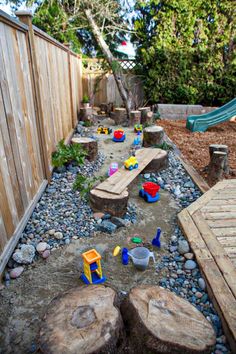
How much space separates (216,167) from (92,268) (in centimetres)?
239

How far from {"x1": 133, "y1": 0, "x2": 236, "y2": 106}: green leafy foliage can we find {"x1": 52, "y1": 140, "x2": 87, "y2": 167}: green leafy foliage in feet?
18.5

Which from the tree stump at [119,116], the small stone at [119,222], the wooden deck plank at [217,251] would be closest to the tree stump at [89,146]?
the small stone at [119,222]

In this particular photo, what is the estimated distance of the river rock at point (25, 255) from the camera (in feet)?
6.57

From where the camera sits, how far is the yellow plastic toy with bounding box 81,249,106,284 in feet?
5.87

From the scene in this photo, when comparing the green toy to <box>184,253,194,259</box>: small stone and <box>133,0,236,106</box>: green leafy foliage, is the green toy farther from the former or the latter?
<box>133,0,236,106</box>: green leafy foliage

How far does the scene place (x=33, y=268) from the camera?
2.00 m

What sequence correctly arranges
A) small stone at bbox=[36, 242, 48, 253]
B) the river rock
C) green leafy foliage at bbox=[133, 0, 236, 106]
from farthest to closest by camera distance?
green leafy foliage at bbox=[133, 0, 236, 106] < small stone at bbox=[36, 242, 48, 253] < the river rock

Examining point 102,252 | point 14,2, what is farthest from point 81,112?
point 14,2

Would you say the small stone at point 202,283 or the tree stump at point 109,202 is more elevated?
the tree stump at point 109,202

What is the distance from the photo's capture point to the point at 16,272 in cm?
192

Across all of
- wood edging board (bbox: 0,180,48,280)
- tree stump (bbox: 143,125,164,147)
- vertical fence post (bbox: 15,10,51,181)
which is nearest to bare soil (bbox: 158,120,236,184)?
tree stump (bbox: 143,125,164,147)

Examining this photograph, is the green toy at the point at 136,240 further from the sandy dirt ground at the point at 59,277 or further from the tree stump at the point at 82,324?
the tree stump at the point at 82,324

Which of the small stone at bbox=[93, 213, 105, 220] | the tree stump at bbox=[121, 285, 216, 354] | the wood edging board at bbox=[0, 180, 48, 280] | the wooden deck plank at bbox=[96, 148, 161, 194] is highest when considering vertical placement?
the tree stump at bbox=[121, 285, 216, 354]

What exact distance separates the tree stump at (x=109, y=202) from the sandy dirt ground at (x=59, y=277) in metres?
0.23
